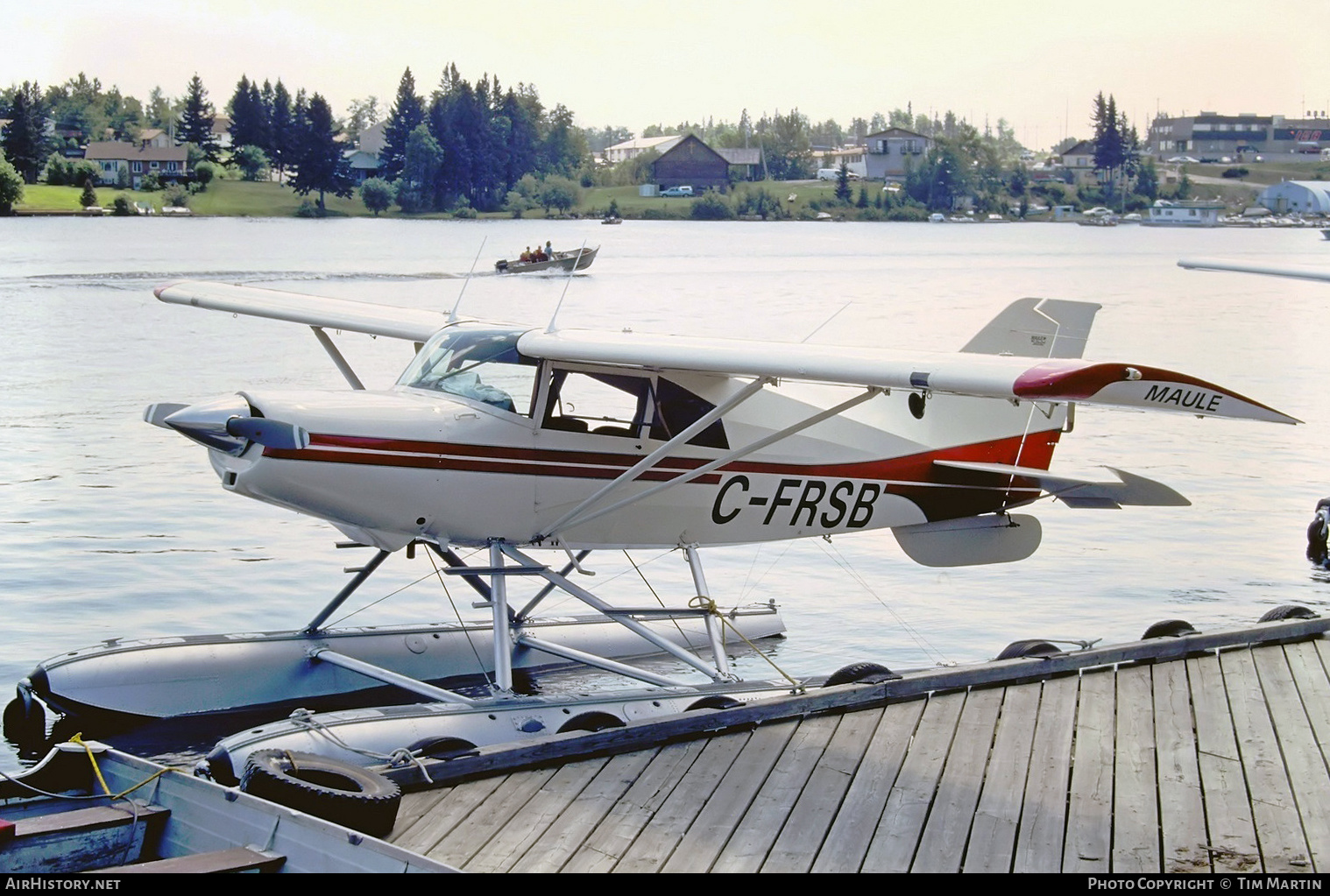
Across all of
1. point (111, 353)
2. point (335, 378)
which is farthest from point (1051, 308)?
point (111, 353)

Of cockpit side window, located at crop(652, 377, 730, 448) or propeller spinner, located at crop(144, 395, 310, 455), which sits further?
cockpit side window, located at crop(652, 377, 730, 448)

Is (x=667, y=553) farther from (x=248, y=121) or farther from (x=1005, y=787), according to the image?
(x=248, y=121)

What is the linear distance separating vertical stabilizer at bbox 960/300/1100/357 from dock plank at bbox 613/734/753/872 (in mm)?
4292

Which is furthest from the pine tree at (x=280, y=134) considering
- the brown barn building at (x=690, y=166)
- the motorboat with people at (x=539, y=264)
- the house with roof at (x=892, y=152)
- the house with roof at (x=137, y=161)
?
the motorboat with people at (x=539, y=264)

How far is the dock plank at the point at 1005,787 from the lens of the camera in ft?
17.3

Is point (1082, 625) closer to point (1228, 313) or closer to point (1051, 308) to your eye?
point (1051, 308)

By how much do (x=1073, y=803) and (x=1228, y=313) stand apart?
46.4 meters

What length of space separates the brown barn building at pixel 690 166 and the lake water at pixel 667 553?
293 ft

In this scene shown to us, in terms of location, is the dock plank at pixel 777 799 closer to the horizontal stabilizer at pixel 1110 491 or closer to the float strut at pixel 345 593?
the horizontal stabilizer at pixel 1110 491

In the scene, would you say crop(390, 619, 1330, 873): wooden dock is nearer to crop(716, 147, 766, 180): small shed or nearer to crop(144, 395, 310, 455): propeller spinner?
crop(144, 395, 310, 455): propeller spinner

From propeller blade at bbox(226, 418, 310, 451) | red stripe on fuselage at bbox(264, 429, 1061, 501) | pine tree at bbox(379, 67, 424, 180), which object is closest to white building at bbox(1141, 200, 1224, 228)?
pine tree at bbox(379, 67, 424, 180)

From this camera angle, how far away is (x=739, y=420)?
8812 mm

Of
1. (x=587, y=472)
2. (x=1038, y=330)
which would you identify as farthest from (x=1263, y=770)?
(x=1038, y=330)

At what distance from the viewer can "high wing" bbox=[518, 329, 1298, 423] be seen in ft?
20.2
